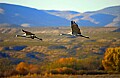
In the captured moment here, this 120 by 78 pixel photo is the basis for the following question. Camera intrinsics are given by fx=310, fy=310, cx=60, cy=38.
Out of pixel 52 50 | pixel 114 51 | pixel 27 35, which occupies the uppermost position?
pixel 27 35

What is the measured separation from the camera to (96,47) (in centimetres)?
19538

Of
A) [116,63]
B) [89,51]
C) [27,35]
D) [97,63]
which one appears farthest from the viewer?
[89,51]

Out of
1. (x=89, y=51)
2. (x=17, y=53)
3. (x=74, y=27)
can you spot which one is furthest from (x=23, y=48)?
(x=74, y=27)

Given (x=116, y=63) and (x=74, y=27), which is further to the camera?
(x=116, y=63)

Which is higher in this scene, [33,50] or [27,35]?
[27,35]

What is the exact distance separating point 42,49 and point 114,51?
115m

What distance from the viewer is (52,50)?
198250 mm

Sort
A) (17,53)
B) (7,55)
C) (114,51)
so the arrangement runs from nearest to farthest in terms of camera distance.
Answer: (114,51) < (7,55) < (17,53)

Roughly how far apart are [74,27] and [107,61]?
238 feet

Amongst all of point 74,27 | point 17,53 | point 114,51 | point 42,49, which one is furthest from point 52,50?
point 74,27

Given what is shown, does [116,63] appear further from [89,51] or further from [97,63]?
[89,51]

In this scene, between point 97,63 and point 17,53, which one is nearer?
point 97,63

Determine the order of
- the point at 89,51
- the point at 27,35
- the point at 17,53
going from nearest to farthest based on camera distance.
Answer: the point at 27,35 → the point at 17,53 → the point at 89,51

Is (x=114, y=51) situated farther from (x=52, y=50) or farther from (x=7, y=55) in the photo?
(x=52, y=50)
